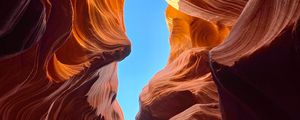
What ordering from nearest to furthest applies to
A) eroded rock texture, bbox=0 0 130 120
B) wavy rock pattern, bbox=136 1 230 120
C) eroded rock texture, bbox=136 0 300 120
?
eroded rock texture, bbox=136 0 300 120
eroded rock texture, bbox=0 0 130 120
wavy rock pattern, bbox=136 1 230 120

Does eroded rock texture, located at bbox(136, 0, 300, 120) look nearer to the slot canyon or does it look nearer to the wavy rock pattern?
the slot canyon

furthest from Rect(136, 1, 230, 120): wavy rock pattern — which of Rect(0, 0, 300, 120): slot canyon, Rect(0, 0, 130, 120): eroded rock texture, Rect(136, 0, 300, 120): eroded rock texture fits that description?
Rect(136, 0, 300, 120): eroded rock texture

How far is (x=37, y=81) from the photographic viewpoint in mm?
3818

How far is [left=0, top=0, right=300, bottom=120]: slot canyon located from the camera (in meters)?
2.47

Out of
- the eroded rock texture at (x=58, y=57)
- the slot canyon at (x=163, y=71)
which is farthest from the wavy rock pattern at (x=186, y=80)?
the eroded rock texture at (x=58, y=57)

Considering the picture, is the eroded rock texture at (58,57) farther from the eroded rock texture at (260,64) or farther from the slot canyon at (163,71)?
the eroded rock texture at (260,64)

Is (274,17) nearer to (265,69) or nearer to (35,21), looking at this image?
(265,69)

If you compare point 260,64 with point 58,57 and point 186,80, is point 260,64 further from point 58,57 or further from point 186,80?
point 186,80

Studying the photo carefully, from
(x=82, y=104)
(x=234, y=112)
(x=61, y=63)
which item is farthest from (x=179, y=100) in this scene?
(x=234, y=112)

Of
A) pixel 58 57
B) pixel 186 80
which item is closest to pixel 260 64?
pixel 58 57

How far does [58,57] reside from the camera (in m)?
4.23

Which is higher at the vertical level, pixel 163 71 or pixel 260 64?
pixel 260 64

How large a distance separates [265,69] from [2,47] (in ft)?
→ 4.99

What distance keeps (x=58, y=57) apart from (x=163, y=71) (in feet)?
11.1
